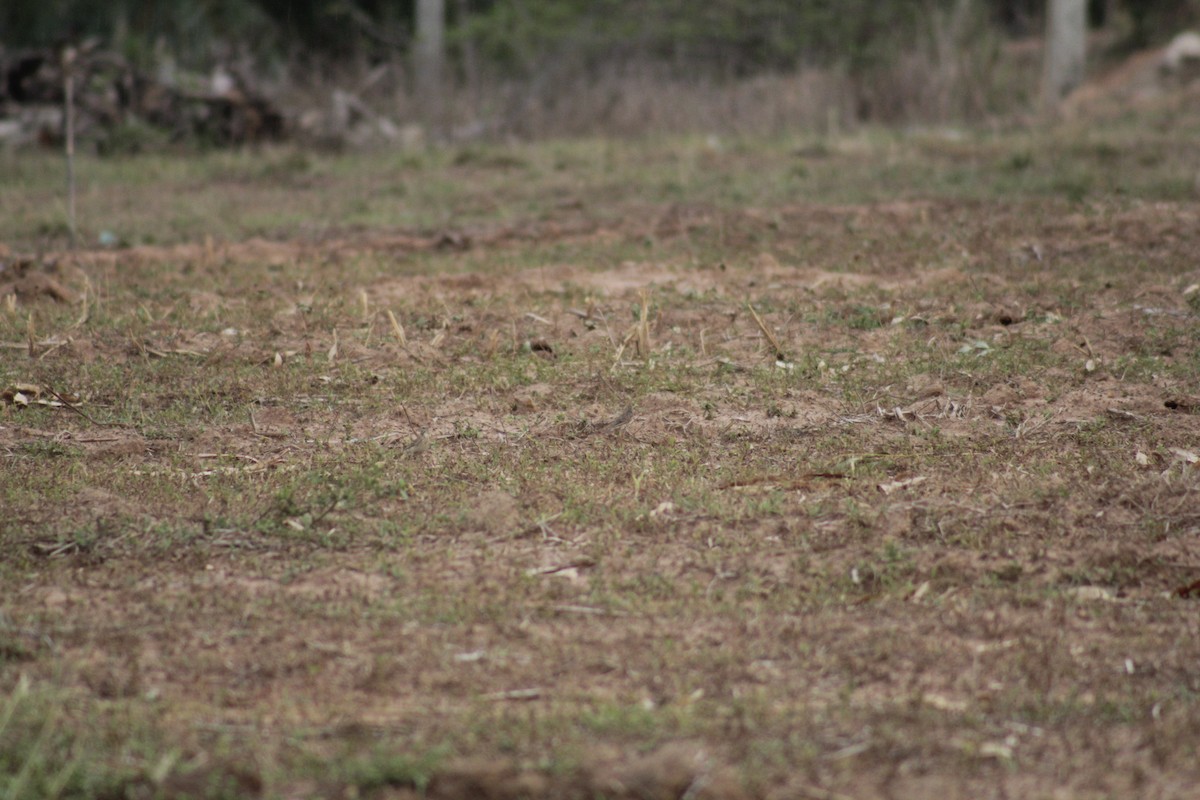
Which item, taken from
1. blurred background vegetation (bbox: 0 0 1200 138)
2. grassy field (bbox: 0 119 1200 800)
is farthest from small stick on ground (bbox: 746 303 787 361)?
blurred background vegetation (bbox: 0 0 1200 138)

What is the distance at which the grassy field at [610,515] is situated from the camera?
94.6 inches

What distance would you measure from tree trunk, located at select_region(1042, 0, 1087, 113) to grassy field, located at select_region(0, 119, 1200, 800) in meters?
6.06

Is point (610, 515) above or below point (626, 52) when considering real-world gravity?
below

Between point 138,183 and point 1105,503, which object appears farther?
point 138,183

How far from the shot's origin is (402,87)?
43.7 ft

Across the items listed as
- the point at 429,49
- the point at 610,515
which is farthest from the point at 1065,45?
the point at 610,515

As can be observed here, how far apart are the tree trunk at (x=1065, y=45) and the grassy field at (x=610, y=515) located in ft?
19.9

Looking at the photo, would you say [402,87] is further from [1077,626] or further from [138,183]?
[1077,626]

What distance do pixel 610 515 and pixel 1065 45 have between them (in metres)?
11.2

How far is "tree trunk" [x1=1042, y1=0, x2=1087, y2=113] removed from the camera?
12742 millimetres

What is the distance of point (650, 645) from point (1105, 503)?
146 cm

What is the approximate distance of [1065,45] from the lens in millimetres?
12992

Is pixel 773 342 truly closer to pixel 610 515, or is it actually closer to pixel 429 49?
pixel 610 515

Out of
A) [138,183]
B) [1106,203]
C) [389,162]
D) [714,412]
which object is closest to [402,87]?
[389,162]
